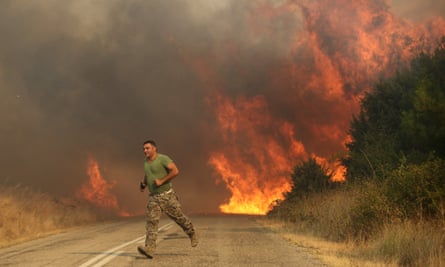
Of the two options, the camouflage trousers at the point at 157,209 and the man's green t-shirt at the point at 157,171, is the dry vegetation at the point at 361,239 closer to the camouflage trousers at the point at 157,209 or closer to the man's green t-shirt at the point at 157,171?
the camouflage trousers at the point at 157,209

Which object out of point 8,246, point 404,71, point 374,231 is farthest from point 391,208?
point 404,71

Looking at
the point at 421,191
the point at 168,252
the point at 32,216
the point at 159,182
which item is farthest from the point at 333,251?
the point at 32,216

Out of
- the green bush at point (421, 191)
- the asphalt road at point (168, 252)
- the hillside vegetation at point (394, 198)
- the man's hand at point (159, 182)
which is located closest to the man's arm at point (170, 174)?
the man's hand at point (159, 182)

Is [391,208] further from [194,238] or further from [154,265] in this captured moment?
[154,265]

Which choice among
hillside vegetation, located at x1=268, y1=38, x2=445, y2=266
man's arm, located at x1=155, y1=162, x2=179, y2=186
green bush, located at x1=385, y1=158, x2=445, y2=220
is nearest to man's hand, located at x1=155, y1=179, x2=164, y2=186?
man's arm, located at x1=155, y1=162, x2=179, y2=186

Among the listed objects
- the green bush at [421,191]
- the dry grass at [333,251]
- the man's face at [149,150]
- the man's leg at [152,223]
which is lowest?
the dry grass at [333,251]

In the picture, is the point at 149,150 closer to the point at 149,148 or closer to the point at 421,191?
the point at 149,148

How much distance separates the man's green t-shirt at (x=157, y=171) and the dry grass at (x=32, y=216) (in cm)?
655

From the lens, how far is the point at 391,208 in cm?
1367

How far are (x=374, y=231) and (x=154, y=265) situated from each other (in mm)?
6103

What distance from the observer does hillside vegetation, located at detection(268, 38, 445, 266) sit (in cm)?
1169

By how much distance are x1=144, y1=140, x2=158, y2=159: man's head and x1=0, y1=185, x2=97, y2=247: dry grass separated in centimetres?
674

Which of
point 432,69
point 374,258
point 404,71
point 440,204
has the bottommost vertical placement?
point 374,258

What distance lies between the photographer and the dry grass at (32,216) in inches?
727
